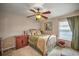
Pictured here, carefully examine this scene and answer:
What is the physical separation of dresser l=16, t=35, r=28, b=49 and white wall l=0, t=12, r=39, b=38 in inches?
3.6

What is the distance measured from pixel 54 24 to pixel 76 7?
45cm

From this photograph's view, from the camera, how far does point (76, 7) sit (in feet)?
6.72

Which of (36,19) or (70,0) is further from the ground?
(70,0)

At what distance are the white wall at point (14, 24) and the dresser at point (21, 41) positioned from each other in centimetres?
9

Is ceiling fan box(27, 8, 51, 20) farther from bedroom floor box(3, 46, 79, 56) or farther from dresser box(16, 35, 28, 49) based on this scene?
bedroom floor box(3, 46, 79, 56)

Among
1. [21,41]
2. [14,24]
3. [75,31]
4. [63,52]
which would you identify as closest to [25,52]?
[21,41]

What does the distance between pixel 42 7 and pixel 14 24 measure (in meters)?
0.52

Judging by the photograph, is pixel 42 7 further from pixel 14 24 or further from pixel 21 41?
pixel 21 41

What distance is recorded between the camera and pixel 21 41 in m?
2.06

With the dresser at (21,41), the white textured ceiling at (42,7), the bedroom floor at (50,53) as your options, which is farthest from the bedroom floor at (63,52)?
the white textured ceiling at (42,7)

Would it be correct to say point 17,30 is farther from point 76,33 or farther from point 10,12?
point 76,33

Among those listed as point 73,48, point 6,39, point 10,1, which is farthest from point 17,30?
point 73,48

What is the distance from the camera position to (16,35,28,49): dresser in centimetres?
205

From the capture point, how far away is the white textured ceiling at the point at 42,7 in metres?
2.03
